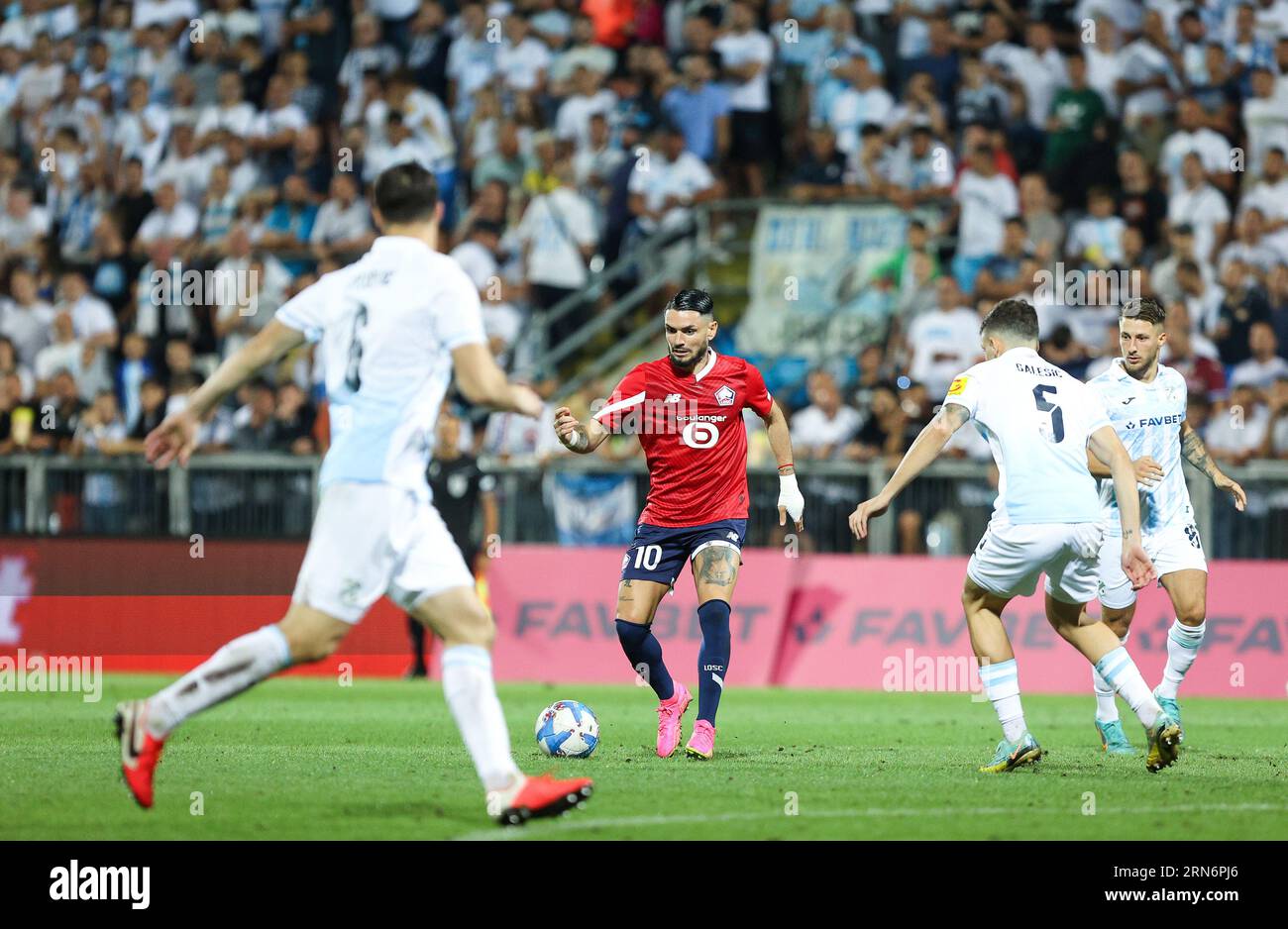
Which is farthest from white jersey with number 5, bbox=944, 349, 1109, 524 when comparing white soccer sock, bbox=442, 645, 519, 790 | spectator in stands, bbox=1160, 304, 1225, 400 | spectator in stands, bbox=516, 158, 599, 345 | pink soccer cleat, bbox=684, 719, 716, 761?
spectator in stands, bbox=516, 158, 599, 345

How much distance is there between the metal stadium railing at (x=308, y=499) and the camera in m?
17.5

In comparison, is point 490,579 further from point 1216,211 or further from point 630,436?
point 1216,211

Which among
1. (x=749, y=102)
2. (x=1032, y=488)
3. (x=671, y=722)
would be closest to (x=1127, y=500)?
(x=1032, y=488)

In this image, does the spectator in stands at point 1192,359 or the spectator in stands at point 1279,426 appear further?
the spectator in stands at point 1192,359

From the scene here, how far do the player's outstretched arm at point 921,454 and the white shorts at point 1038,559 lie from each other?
1.66ft

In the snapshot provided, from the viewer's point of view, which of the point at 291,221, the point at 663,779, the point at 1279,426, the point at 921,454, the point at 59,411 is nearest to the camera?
the point at 663,779

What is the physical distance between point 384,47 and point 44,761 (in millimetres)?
14532

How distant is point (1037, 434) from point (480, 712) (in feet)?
11.8

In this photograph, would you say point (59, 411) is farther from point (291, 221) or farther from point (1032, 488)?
point (1032, 488)

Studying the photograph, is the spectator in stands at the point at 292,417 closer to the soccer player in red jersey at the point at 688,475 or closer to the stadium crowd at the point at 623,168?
the stadium crowd at the point at 623,168

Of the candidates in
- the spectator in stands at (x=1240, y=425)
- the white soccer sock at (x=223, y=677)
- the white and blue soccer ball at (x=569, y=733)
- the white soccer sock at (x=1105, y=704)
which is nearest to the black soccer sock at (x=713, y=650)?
the white and blue soccer ball at (x=569, y=733)

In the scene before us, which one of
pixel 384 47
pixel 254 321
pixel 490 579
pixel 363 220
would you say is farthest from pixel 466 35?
pixel 490 579

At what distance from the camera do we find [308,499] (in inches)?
727

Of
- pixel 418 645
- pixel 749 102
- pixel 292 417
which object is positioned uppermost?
pixel 749 102
